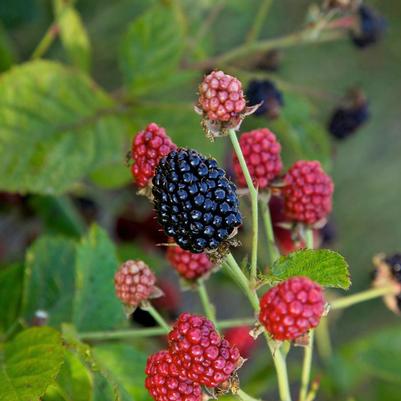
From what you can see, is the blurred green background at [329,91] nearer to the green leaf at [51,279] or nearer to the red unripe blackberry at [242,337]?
the red unripe blackberry at [242,337]

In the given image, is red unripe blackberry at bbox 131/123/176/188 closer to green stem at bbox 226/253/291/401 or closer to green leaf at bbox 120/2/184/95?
green stem at bbox 226/253/291/401

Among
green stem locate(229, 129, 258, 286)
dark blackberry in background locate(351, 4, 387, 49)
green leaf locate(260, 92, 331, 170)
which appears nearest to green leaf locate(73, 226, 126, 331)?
green stem locate(229, 129, 258, 286)

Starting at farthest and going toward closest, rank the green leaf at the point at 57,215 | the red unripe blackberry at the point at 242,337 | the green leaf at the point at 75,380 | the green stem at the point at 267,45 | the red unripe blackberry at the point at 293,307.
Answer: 1. the red unripe blackberry at the point at 242,337
2. the green leaf at the point at 57,215
3. the green stem at the point at 267,45
4. the green leaf at the point at 75,380
5. the red unripe blackberry at the point at 293,307

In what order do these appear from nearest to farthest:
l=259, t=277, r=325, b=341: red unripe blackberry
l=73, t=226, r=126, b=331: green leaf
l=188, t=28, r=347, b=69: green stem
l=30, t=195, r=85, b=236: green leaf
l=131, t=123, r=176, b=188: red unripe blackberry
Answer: l=259, t=277, r=325, b=341: red unripe blackberry
l=131, t=123, r=176, b=188: red unripe blackberry
l=73, t=226, r=126, b=331: green leaf
l=188, t=28, r=347, b=69: green stem
l=30, t=195, r=85, b=236: green leaf

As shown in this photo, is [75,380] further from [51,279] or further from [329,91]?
[329,91]

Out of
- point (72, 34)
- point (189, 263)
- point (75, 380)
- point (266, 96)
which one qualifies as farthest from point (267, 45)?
point (75, 380)

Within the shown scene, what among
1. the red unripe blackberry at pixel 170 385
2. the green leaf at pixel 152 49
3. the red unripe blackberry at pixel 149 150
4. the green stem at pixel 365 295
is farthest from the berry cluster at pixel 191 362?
the green leaf at pixel 152 49

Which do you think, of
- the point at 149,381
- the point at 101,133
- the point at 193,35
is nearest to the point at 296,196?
the point at 149,381
